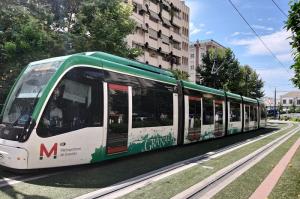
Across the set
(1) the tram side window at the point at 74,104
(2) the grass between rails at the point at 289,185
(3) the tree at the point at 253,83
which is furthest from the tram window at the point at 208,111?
(3) the tree at the point at 253,83

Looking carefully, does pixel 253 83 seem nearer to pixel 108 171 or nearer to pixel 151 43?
pixel 151 43

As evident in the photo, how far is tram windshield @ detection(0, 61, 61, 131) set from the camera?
8.42 meters

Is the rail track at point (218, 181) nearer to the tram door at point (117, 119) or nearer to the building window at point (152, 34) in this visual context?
the tram door at point (117, 119)

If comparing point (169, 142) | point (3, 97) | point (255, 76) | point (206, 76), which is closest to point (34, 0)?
point (3, 97)

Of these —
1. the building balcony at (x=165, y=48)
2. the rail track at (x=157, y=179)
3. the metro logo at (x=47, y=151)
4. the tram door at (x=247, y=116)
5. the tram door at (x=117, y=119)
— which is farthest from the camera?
the building balcony at (x=165, y=48)

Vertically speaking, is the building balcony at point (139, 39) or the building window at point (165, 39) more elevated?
the building window at point (165, 39)

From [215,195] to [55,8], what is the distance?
1811 centimetres

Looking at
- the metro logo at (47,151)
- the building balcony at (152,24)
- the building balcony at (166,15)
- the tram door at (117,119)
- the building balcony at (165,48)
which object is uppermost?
the building balcony at (166,15)

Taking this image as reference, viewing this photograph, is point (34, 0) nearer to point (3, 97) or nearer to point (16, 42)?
point (16, 42)

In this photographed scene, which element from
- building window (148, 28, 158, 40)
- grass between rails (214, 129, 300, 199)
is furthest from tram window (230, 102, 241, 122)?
building window (148, 28, 158, 40)

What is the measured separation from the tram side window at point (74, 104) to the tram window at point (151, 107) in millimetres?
1904

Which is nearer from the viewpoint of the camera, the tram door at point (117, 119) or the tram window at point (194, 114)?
the tram door at point (117, 119)

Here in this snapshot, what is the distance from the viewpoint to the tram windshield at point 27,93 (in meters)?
8.42

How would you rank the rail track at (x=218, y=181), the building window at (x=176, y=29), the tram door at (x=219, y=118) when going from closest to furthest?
the rail track at (x=218, y=181) → the tram door at (x=219, y=118) → the building window at (x=176, y=29)
